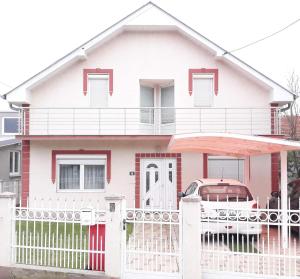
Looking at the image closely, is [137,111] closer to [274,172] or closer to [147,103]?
[147,103]

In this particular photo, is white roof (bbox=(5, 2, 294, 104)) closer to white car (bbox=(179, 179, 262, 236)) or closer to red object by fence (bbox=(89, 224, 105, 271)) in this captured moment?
white car (bbox=(179, 179, 262, 236))

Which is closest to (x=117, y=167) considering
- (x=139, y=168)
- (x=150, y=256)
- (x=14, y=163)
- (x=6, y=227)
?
(x=139, y=168)

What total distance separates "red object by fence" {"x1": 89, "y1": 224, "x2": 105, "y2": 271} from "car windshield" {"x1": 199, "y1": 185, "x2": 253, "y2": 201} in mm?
3848

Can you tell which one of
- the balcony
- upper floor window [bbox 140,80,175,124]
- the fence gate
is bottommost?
the fence gate

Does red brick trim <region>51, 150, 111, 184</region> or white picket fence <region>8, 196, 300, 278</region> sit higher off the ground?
red brick trim <region>51, 150, 111, 184</region>

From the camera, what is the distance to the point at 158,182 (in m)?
16.0

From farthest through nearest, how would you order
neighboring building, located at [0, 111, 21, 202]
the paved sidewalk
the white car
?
neighboring building, located at [0, 111, 21, 202] < the white car < the paved sidewalk

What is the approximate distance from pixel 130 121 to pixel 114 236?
351 inches

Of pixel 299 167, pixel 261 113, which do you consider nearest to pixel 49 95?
pixel 261 113

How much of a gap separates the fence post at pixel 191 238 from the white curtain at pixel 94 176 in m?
9.34

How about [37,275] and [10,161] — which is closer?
[37,275]

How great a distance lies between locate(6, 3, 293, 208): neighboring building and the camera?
51.3ft

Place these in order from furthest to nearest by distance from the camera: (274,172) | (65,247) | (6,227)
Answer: (274,172) → (6,227) → (65,247)

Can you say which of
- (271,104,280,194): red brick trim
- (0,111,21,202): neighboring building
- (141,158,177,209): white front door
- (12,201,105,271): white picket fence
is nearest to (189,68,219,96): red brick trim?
(271,104,280,194): red brick trim
